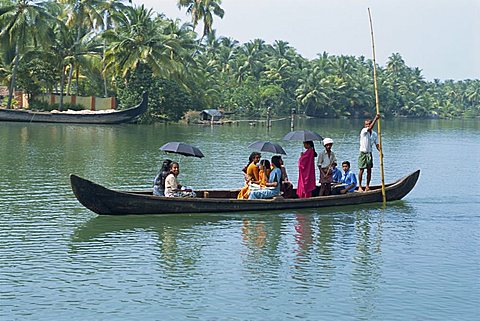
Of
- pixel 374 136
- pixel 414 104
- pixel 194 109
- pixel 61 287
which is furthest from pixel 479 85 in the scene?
pixel 61 287

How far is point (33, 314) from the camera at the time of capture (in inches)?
335

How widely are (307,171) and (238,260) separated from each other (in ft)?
14.8

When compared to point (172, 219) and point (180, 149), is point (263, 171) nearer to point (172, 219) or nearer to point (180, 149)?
point (180, 149)

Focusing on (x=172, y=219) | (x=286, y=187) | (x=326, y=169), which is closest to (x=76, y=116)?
(x=286, y=187)

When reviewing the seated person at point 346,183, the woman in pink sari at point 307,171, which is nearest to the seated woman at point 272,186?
the woman in pink sari at point 307,171

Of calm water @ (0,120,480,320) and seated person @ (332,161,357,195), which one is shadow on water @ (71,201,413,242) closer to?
calm water @ (0,120,480,320)

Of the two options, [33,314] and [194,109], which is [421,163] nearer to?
[33,314]

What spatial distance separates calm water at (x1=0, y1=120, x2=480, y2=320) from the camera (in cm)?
898

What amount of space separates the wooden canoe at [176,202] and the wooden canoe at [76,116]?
30.9 metres

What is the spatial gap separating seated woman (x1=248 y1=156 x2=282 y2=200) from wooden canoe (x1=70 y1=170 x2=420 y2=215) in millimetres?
210

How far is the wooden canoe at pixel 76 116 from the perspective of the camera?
142 ft

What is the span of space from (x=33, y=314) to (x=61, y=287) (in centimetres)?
104

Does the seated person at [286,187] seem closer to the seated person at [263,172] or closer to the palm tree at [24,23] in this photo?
the seated person at [263,172]

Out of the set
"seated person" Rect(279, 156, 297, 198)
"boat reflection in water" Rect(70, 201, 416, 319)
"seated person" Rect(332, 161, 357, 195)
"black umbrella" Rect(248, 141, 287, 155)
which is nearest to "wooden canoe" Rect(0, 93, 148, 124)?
"black umbrella" Rect(248, 141, 287, 155)
